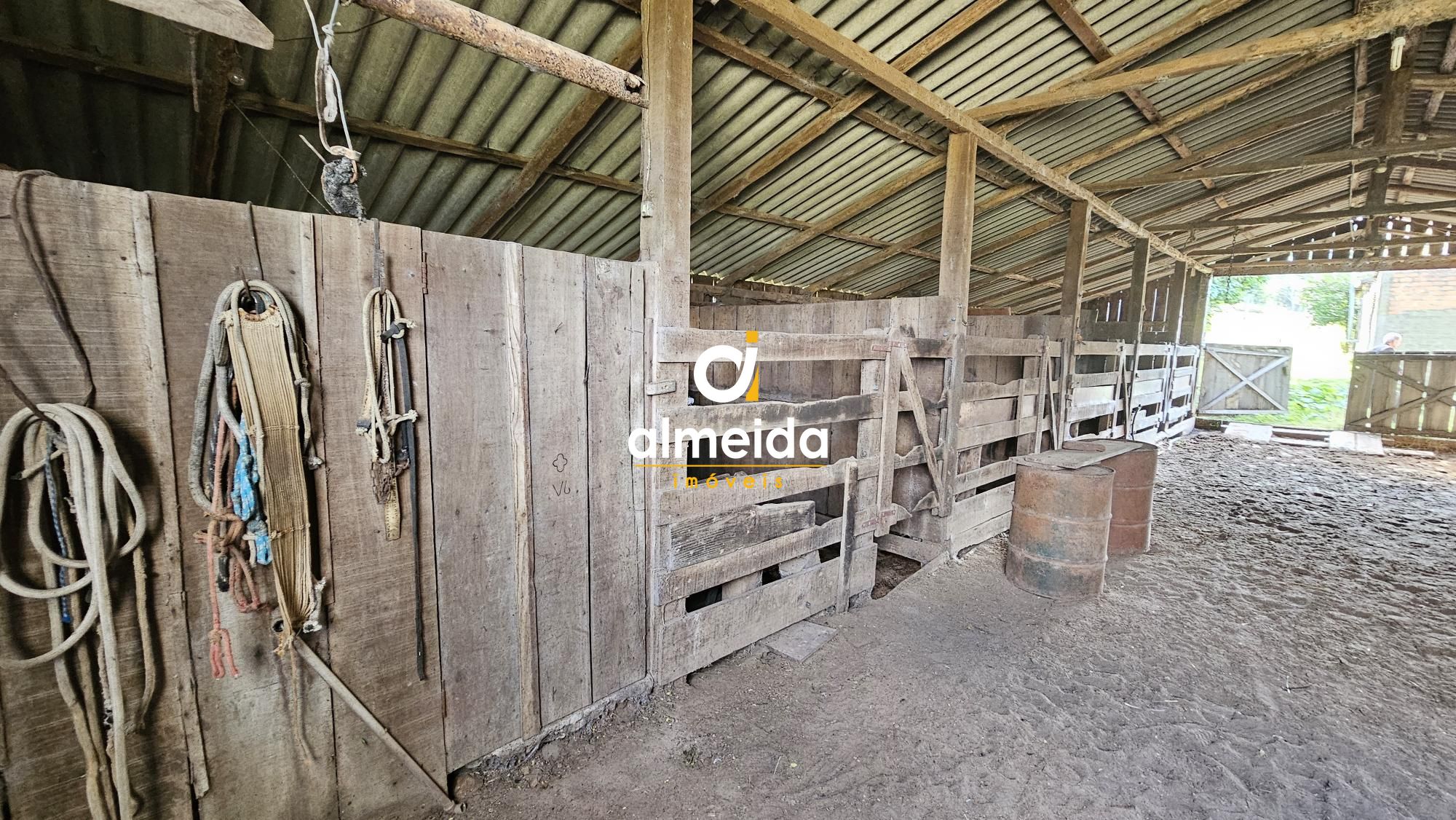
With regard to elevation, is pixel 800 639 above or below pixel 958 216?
below

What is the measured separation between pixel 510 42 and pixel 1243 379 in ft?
64.4

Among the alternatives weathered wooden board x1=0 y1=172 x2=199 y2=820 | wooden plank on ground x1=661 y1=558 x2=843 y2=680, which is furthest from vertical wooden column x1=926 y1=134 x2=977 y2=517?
weathered wooden board x1=0 y1=172 x2=199 y2=820

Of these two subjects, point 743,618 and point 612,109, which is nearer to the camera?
point 743,618

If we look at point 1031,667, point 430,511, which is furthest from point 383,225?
point 1031,667

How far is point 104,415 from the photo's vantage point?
156 cm

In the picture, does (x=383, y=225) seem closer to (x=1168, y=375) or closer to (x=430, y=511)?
(x=430, y=511)

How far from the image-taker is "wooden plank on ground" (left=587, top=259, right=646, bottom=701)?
2.62 metres

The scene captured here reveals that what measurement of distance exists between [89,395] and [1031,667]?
441cm

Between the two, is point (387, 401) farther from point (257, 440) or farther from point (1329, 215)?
point (1329, 215)

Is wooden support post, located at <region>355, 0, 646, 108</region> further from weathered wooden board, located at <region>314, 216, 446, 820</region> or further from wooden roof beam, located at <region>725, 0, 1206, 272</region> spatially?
wooden roof beam, located at <region>725, 0, 1206, 272</region>

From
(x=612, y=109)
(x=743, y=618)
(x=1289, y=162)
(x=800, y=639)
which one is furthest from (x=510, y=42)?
(x=1289, y=162)

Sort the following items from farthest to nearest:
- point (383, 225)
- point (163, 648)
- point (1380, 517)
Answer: point (1380, 517), point (383, 225), point (163, 648)

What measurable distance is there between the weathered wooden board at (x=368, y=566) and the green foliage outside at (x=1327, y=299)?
39301 millimetres

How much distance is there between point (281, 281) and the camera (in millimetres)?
1794
